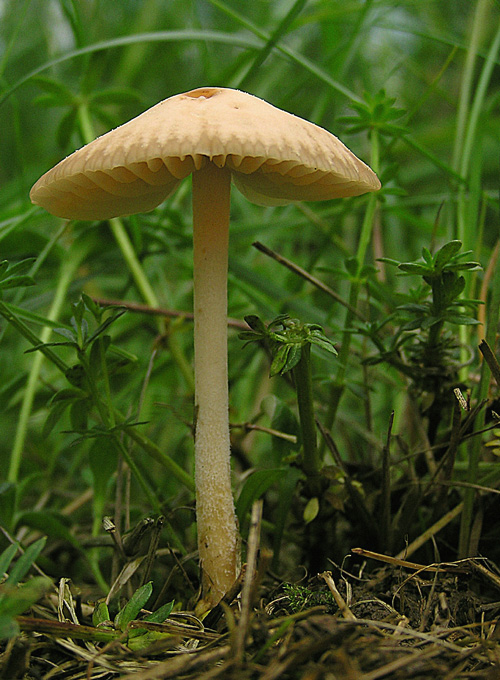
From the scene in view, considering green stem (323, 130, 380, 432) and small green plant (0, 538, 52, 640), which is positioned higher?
green stem (323, 130, 380, 432)

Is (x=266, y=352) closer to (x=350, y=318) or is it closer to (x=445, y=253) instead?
(x=350, y=318)

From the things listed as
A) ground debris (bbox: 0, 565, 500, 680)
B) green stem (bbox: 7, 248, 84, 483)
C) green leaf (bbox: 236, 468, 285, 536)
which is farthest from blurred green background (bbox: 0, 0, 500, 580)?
ground debris (bbox: 0, 565, 500, 680)

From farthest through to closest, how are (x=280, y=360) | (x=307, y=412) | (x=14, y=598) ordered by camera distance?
1. (x=307, y=412)
2. (x=280, y=360)
3. (x=14, y=598)

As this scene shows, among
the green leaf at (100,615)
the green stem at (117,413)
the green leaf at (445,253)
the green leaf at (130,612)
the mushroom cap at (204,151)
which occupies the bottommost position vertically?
the green leaf at (100,615)

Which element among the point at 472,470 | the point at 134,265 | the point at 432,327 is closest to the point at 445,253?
the point at 432,327

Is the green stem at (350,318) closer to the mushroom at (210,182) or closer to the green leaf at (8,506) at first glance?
the mushroom at (210,182)

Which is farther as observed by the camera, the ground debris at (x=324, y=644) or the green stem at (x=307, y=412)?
the green stem at (x=307, y=412)

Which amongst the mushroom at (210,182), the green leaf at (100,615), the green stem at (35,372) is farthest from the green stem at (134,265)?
the green leaf at (100,615)

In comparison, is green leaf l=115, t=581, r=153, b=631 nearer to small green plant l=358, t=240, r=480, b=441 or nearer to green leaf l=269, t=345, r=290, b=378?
green leaf l=269, t=345, r=290, b=378
